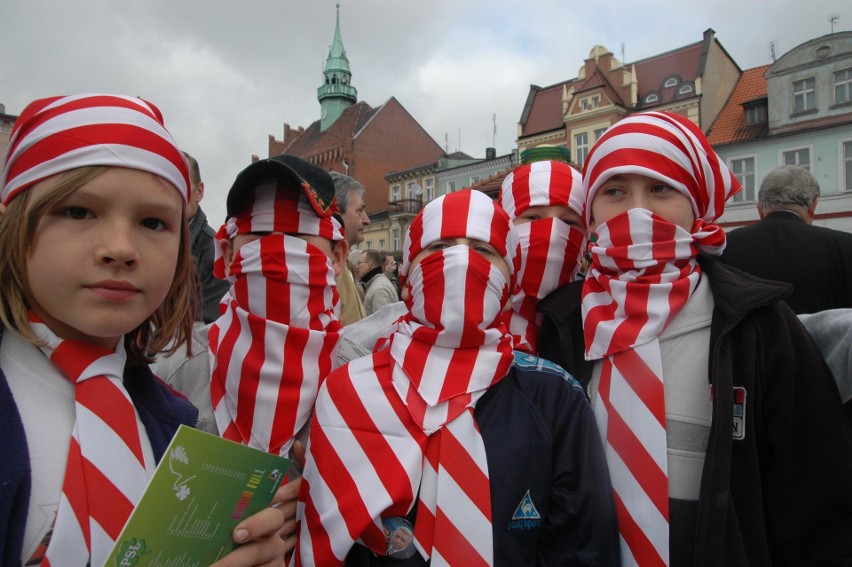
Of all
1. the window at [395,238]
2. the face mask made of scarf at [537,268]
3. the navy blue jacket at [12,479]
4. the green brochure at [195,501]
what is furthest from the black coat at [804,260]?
the window at [395,238]

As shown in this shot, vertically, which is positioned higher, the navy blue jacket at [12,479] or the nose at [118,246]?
the nose at [118,246]

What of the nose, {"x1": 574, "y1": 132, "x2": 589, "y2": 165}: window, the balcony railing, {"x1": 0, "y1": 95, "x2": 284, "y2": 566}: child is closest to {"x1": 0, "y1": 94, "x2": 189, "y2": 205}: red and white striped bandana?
{"x1": 0, "y1": 95, "x2": 284, "y2": 566}: child

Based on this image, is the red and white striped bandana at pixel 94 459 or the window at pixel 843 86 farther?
the window at pixel 843 86

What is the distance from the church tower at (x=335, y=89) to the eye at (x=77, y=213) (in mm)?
61495

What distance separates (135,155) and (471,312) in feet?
3.71

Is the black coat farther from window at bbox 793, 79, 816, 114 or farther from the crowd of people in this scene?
window at bbox 793, 79, 816, 114

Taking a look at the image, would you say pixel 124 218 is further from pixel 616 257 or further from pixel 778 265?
pixel 778 265

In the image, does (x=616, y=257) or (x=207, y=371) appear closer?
(x=616, y=257)

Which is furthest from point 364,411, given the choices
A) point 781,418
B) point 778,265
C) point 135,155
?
point 778,265

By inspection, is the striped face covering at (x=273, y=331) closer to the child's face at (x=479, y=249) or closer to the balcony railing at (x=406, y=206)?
the child's face at (x=479, y=249)

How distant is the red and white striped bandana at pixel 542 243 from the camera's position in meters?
2.61

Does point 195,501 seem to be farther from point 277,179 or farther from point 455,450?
point 277,179

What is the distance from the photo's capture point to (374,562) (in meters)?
1.91

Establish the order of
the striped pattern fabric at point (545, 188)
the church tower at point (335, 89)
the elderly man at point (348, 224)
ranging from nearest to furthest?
the striped pattern fabric at point (545, 188)
the elderly man at point (348, 224)
the church tower at point (335, 89)
